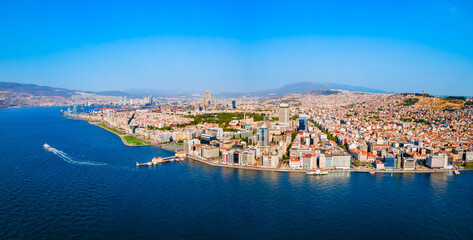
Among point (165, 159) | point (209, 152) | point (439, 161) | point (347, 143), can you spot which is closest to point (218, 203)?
point (209, 152)

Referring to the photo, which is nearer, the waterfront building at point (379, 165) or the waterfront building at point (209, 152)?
the waterfront building at point (379, 165)

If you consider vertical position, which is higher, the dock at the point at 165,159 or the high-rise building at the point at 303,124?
the high-rise building at the point at 303,124

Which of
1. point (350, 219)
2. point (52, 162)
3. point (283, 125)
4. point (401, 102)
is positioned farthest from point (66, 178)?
point (401, 102)

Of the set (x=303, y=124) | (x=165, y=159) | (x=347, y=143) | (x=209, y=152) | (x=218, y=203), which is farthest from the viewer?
(x=303, y=124)

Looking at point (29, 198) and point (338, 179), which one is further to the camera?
point (338, 179)

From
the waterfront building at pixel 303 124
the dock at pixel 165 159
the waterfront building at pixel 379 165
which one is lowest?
the dock at pixel 165 159

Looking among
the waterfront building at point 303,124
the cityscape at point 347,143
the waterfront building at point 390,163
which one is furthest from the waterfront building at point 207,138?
the waterfront building at point 390,163

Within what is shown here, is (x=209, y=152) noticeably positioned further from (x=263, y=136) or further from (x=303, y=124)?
(x=303, y=124)

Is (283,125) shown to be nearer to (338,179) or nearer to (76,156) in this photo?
(338,179)

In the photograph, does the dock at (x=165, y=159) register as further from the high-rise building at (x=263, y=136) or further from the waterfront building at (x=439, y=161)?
the waterfront building at (x=439, y=161)
